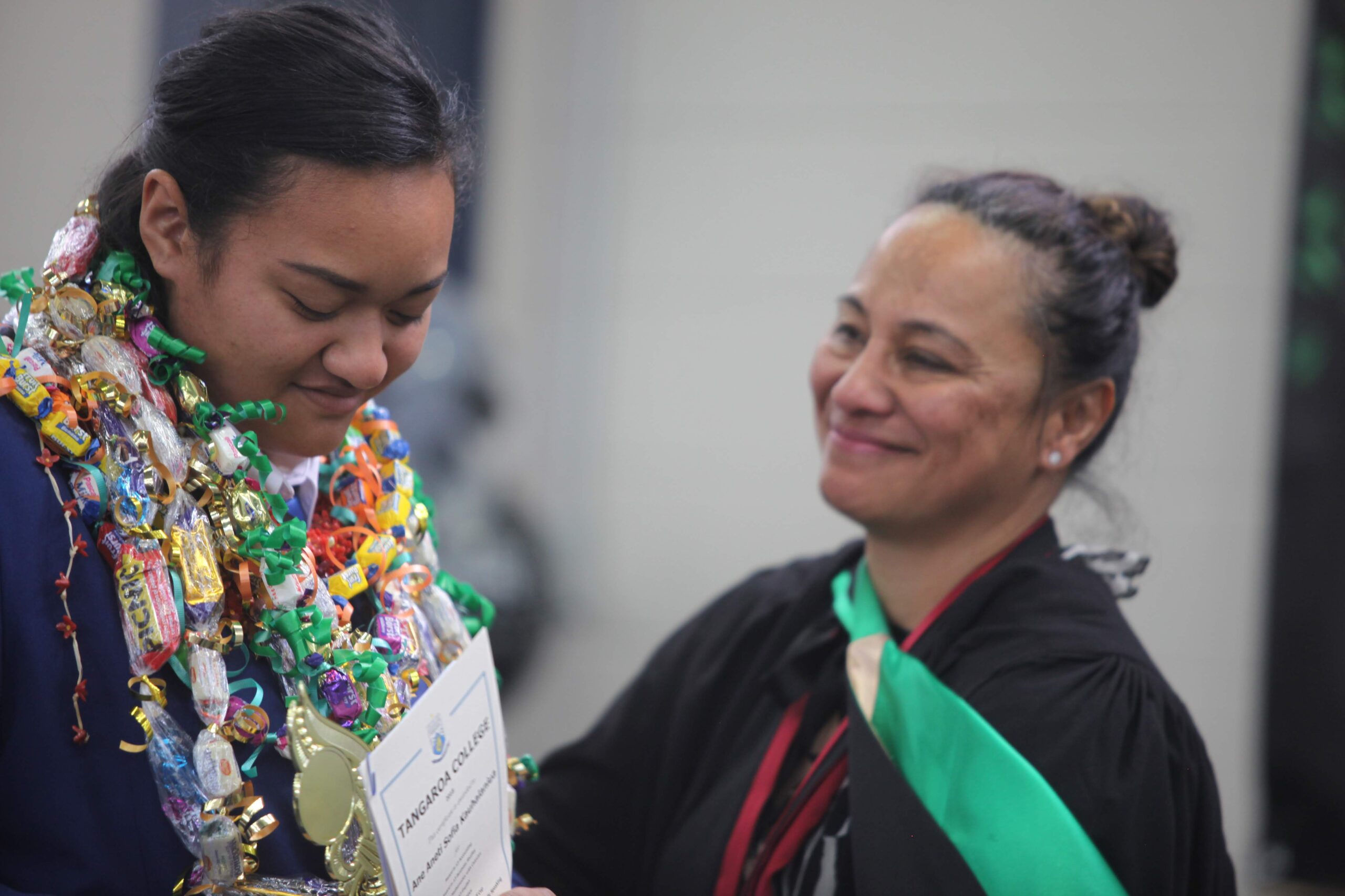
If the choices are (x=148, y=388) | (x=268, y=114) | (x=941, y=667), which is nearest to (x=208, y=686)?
(x=148, y=388)

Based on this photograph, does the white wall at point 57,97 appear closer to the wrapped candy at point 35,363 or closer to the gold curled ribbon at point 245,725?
the wrapped candy at point 35,363


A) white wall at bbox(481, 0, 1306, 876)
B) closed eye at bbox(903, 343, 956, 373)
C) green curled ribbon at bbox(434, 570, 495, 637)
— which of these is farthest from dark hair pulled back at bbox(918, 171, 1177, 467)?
white wall at bbox(481, 0, 1306, 876)

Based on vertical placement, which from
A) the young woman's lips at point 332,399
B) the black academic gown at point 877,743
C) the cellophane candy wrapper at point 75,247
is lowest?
the black academic gown at point 877,743

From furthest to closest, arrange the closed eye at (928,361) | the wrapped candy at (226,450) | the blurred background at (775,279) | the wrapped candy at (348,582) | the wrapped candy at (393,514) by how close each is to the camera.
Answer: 1. the blurred background at (775,279)
2. the closed eye at (928,361)
3. the wrapped candy at (393,514)
4. the wrapped candy at (348,582)
5. the wrapped candy at (226,450)

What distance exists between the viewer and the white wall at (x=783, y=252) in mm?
3215

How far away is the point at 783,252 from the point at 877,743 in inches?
104

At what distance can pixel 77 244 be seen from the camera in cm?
97

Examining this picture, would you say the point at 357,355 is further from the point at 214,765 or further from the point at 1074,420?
the point at 1074,420

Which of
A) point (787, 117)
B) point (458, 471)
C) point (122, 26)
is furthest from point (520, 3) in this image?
point (458, 471)

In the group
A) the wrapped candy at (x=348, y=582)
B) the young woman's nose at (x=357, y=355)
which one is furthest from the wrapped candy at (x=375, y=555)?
the young woman's nose at (x=357, y=355)

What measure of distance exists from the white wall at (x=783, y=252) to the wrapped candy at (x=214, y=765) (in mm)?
2473

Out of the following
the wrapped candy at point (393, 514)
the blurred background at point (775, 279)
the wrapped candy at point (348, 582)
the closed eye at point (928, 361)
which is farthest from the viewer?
the blurred background at point (775, 279)

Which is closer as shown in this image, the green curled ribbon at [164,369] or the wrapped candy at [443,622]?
the green curled ribbon at [164,369]

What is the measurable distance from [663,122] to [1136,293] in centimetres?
258
